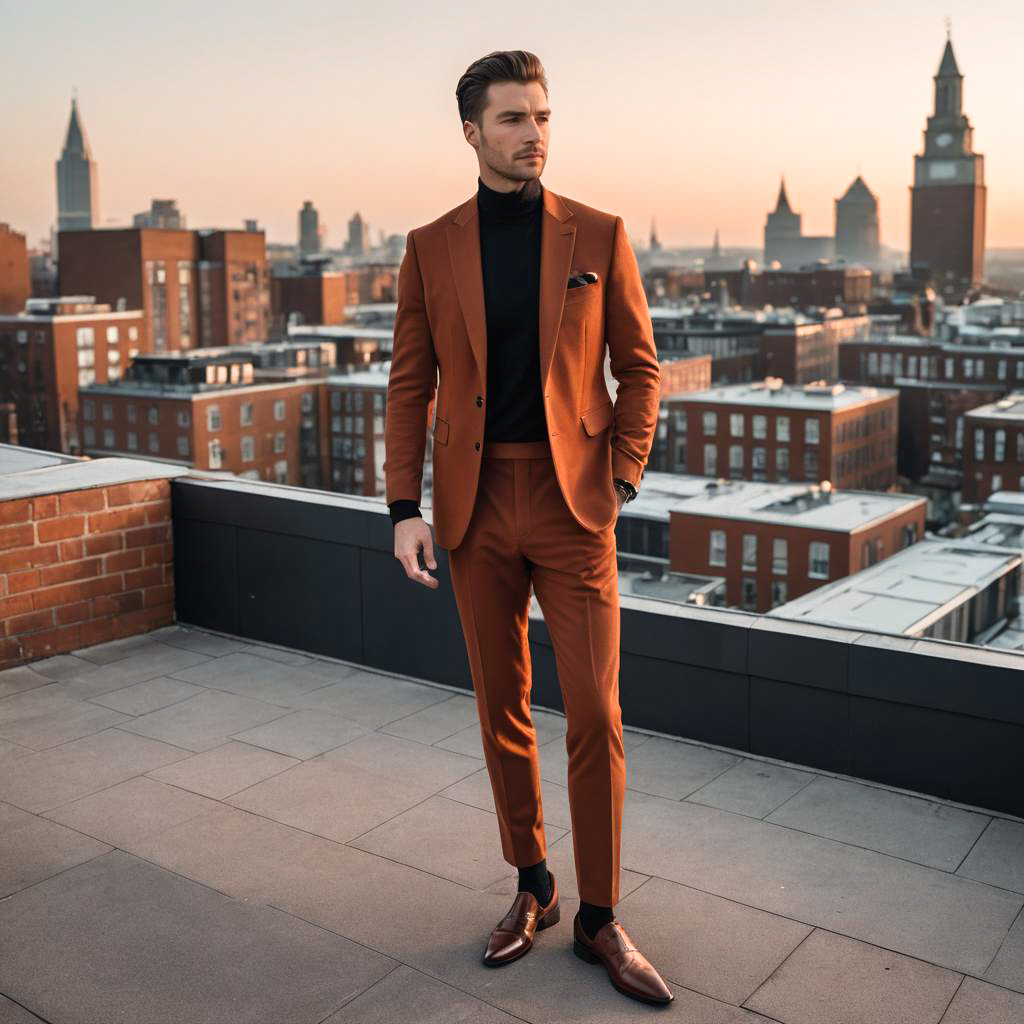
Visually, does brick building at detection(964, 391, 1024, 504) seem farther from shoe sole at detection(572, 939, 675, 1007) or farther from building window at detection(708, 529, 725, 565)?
shoe sole at detection(572, 939, 675, 1007)

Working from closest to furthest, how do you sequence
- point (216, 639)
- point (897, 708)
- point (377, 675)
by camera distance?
point (897, 708), point (377, 675), point (216, 639)

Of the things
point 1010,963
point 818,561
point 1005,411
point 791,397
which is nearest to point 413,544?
point 1010,963

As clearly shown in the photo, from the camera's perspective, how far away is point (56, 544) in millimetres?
5148

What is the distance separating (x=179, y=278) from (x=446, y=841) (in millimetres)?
88147

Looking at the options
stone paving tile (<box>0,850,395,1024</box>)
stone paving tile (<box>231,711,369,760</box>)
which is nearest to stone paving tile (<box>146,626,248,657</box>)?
stone paving tile (<box>231,711,369,760</box>)

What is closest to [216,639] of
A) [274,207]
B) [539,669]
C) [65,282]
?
[539,669]

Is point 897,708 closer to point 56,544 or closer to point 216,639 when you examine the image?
point 216,639

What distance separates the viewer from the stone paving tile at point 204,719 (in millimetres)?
4223

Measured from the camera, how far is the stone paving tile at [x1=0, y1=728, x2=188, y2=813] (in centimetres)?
373

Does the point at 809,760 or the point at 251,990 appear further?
the point at 809,760

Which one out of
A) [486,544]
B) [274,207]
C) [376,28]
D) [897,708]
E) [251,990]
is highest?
[376,28]

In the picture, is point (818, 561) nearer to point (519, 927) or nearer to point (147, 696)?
point (147, 696)

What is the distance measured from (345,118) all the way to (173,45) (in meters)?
15.5

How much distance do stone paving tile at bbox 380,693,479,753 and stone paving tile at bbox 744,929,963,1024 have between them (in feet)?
5.59
